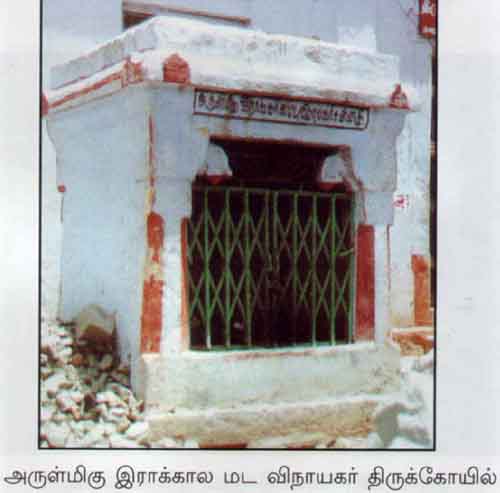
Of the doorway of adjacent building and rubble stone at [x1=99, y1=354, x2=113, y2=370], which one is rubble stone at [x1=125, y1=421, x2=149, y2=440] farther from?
the doorway of adjacent building

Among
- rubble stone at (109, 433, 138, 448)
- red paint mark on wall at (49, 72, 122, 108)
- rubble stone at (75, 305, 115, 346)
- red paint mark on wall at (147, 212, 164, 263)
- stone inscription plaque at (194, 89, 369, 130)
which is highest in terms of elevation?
red paint mark on wall at (49, 72, 122, 108)

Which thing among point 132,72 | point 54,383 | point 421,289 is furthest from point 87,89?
point 421,289

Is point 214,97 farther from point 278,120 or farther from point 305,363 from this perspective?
point 305,363

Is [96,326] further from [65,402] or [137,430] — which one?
[137,430]

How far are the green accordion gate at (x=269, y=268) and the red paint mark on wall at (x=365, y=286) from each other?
2.4 inches

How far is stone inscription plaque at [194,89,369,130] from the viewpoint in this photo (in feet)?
20.9

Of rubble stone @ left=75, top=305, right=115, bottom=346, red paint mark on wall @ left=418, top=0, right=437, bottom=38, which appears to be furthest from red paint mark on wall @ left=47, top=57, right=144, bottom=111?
red paint mark on wall @ left=418, top=0, right=437, bottom=38

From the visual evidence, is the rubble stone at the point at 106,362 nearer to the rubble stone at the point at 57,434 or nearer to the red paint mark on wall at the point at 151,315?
the red paint mark on wall at the point at 151,315

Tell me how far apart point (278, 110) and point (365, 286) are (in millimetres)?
1478

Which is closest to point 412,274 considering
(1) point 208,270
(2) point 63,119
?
(1) point 208,270

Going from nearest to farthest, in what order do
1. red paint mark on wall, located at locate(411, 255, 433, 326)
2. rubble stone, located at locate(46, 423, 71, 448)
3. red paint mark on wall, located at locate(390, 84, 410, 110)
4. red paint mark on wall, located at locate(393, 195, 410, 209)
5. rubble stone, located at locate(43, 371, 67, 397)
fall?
rubble stone, located at locate(46, 423, 71, 448) < rubble stone, located at locate(43, 371, 67, 397) < red paint mark on wall, located at locate(390, 84, 410, 110) < red paint mark on wall, located at locate(393, 195, 410, 209) < red paint mark on wall, located at locate(411, 255, 433, 326)

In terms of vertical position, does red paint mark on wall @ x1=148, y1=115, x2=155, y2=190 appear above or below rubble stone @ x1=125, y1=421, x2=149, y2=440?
above

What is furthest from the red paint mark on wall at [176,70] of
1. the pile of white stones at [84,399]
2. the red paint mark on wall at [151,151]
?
the pile of white stones at [84,399]

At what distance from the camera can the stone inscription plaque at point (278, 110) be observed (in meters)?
6.38
